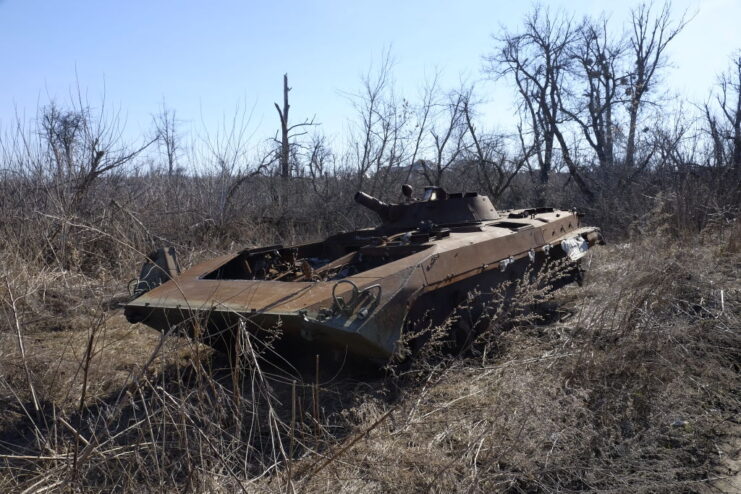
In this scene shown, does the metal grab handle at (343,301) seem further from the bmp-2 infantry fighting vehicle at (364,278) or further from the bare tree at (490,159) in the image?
the bare tree at (490,159)

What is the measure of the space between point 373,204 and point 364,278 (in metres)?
→ 2.64

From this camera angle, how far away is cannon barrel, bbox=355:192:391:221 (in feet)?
22.1

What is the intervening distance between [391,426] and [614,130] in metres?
19.6

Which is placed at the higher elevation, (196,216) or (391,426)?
(196,216)

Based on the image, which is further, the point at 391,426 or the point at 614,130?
the point at 614,130

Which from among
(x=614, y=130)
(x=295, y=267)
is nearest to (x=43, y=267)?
(x=295, y=267)

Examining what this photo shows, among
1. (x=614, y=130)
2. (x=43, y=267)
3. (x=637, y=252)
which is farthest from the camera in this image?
(x=614, y=130)

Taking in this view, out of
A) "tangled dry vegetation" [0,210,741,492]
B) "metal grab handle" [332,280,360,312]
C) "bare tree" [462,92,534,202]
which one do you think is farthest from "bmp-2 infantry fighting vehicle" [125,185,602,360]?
"bare tree" [462,92,534,202]

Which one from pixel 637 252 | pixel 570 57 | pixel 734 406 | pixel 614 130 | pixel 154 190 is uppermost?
pixel 570 57

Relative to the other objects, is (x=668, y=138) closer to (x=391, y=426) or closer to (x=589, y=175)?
(x=589, y=175)

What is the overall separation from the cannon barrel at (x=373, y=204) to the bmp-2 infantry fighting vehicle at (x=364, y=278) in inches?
0.4

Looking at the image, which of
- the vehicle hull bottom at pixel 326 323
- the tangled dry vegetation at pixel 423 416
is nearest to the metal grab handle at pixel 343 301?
the vehicle hull bottom at pixel 326 323

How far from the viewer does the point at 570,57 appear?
22.1m

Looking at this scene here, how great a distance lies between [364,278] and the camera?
168 inches
